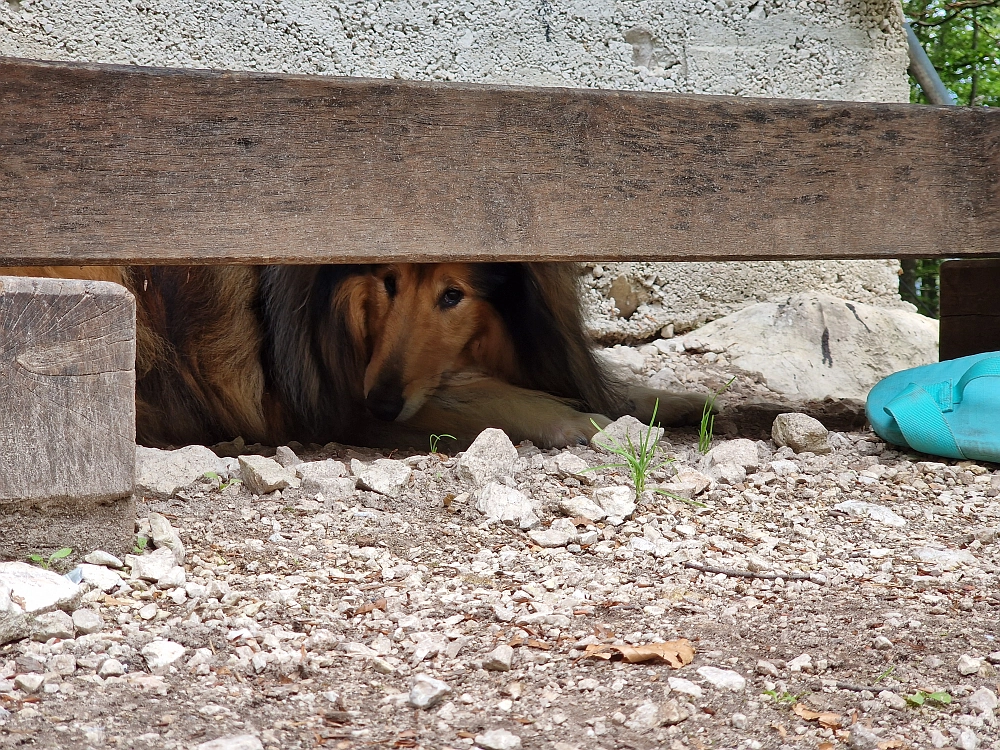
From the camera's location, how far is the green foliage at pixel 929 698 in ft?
3.98

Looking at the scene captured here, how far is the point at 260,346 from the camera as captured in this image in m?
3.03

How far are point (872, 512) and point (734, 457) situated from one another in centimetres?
40

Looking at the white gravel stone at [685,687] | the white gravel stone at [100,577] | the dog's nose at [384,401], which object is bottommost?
the white gravel stone at [685,687]

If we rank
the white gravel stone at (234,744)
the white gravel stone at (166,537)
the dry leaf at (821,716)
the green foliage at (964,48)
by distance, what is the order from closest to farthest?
the white gravel stone at (234,744) → the dry leaf at (821,716) → the white gravel stone at (166,537) → the green foliage at (964,48)

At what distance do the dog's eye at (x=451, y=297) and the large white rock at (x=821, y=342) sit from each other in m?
1.48

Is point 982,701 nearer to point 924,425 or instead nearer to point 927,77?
point 924,425

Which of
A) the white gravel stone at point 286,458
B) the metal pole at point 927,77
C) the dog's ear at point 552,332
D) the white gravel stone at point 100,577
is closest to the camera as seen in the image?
the white gravel stone at point 100,577

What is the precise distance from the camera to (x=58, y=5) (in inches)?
140

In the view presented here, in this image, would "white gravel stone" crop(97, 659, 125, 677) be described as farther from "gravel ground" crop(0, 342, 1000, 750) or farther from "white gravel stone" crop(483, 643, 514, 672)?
"white gravel stone" crop(483, 643, 514, 672)

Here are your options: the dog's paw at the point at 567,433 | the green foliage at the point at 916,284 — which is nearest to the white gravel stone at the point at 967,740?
the dog's paw at the point at 567,433

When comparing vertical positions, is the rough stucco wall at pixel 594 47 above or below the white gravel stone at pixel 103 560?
above

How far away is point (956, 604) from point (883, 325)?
9.48 ft

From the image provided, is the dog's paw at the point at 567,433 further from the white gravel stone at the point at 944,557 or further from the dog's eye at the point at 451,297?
the white gravel stone at the point at 944,557

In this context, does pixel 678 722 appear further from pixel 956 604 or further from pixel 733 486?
pixel 733 486
